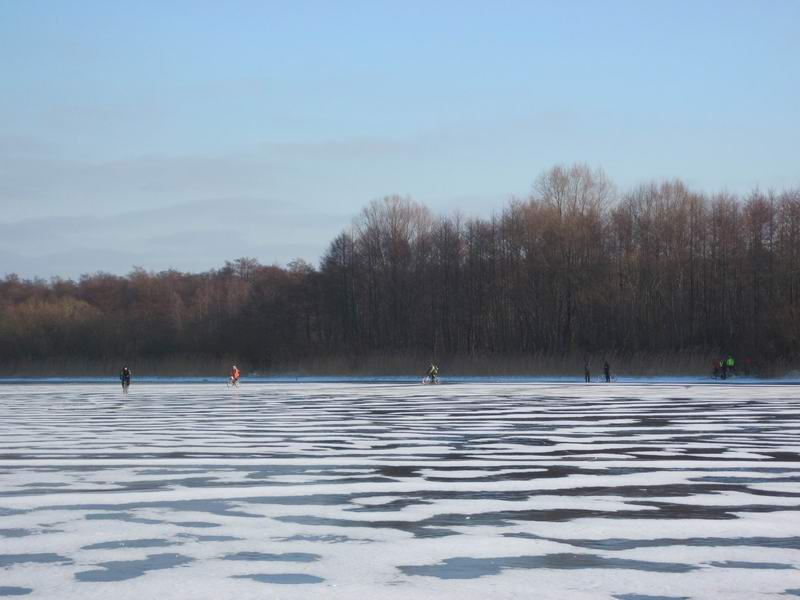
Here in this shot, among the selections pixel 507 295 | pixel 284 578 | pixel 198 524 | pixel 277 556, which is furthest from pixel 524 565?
pixel 507 295

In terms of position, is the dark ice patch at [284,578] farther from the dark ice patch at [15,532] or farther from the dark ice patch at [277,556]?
the dark ice patch at [15,532]

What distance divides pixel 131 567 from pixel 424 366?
44701 millimetres

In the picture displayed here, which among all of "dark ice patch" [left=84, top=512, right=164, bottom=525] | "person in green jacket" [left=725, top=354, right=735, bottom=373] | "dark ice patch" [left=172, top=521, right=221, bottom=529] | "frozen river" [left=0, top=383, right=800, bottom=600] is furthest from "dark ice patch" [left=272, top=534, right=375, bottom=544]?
"person in green jacket" [left=725, top=354, right=735, bottom=373]

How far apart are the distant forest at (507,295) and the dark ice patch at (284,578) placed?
44.9 meters

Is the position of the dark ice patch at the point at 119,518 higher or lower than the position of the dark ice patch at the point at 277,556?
higher

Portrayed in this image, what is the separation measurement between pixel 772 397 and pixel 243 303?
5144 cm

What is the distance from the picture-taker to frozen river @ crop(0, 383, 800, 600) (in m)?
7.11

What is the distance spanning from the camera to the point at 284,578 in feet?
23.6

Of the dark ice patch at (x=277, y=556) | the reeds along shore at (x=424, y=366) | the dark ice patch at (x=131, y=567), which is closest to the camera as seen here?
the dark ice patch at (x=131, y=567)

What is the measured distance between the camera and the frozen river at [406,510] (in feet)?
23.3

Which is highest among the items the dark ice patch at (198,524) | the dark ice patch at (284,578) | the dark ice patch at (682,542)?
the dark ice patch at (198,524)

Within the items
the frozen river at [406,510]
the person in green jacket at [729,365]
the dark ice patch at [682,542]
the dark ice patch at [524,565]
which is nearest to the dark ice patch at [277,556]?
the frozen river at [406,510]

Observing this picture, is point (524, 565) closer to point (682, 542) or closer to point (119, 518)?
point (682, 542)

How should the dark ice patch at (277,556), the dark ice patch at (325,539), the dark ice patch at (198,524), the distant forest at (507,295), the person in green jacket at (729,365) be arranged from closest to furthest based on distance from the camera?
the dark ice patch at (277,556) → the dark ice patch at (325,539) → the dark ice patch at (198,524) → the person in green jacket at (729,365) → the distant forest at (507,295)
